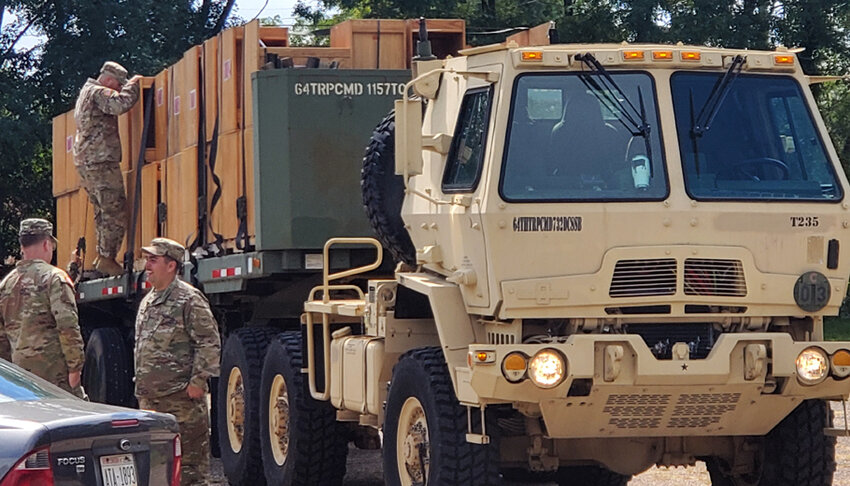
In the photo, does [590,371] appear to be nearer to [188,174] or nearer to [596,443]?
[596,443]

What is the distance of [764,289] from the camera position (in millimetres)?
8336

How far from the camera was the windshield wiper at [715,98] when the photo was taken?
28.0 feet

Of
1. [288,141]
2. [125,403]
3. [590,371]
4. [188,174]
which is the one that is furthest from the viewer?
[125,403]

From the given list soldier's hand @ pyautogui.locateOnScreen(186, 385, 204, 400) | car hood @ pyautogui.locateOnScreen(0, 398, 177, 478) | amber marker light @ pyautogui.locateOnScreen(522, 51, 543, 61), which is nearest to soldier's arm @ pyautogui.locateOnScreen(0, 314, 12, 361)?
soldier's hand @ pyautogui.locateOnScreen(186, 385, 204, 400)

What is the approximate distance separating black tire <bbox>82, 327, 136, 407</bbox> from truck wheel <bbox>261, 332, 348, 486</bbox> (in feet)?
13.5

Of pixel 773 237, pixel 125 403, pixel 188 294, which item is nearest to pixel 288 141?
pixel 188 294

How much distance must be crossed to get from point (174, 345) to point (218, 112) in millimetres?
3097

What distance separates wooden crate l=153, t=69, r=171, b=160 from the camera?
13.9 metres

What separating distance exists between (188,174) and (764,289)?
5868mm

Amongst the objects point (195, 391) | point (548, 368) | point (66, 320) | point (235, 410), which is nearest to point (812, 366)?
point (548, 368)

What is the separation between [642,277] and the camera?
Answer: 8.27 metres

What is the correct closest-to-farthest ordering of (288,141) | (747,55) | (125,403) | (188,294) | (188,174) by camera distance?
(747,55), (188,294), (288,141), (188,174), (125,403)

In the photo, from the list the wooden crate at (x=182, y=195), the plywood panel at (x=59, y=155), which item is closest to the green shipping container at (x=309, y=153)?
the wooden crate at (x=182, y=195)

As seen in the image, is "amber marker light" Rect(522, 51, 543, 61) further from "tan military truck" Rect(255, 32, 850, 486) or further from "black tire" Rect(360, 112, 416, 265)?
"black tire" Rect(360, 112, 416, 265)
